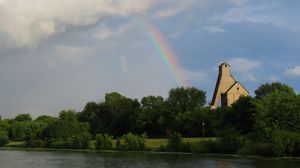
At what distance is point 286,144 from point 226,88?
301 feet

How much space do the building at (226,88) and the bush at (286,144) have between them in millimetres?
85455

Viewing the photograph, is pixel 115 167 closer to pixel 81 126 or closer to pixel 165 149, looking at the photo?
pixel 165 149

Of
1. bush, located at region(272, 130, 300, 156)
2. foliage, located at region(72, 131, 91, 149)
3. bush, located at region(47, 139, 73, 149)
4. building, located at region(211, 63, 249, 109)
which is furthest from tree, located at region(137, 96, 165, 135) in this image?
bush, located at region(272, 130, 300, 156)

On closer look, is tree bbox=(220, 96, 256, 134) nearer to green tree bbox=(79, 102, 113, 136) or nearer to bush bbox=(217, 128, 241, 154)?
bush bbox=(217, 128, 241, 154)

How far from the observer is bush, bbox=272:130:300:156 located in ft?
269

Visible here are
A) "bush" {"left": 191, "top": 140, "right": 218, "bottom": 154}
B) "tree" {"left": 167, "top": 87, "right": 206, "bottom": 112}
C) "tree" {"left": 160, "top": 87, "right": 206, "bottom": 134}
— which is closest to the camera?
"bush" {"left": 191, "top": 140, "right": 218, "bottom": 154}

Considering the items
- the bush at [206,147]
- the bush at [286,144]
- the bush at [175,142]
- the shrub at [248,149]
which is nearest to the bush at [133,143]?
the bush at [175,142]

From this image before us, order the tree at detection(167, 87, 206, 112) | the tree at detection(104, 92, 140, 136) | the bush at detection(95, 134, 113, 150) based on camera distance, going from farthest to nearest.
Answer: the tree at detection(104, 92, 140, 136), the tree at detection(167, 87, 206, 112), the bush at detection(95, 134, 113, 150)

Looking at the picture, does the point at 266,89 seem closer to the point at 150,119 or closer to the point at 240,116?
the point at 240,116

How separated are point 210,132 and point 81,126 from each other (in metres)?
45.6

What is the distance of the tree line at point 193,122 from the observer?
9031 cm

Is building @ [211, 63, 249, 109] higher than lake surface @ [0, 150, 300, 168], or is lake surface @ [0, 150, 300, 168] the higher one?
building @ [211, 63, 249, 109]

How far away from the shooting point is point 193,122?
135 metres

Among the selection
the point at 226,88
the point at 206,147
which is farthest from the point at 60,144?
the point at 226,88
